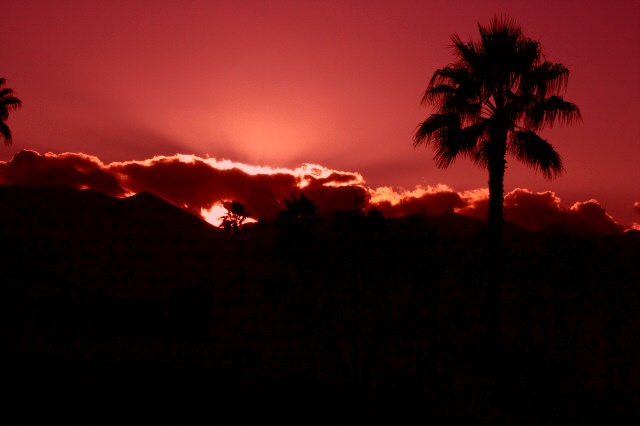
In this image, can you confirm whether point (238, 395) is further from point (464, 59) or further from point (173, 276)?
point (464, 59)

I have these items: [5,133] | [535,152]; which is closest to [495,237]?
[535,152]

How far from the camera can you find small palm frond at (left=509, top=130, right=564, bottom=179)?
16859 mm

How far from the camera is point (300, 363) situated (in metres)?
16.6

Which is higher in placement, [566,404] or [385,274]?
[385,274]

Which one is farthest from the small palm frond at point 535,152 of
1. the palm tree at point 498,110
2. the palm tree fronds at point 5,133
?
the palm tree fronds at point 5,133

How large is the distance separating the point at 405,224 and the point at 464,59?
728cm

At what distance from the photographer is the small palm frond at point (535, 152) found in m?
16.9

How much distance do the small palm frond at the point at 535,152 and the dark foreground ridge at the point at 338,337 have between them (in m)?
2.06

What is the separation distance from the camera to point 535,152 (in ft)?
55.8

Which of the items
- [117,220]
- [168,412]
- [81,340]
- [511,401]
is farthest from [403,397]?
[117,220]

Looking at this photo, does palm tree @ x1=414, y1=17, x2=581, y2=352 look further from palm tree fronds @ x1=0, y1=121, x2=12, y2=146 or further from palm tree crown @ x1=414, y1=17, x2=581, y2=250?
palm tree fronds @ x1=0, y1=121, x2=12, y2=146

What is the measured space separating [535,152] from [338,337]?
23.3 ft

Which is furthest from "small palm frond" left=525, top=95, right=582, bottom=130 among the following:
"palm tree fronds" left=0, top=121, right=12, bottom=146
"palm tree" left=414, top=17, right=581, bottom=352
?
"palm tree fronds" left=0, top=121, right=12, bottom=146

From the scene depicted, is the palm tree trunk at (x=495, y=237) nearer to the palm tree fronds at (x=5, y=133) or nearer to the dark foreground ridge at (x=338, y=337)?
the dark foreground ridge at (x=338, y=337)
